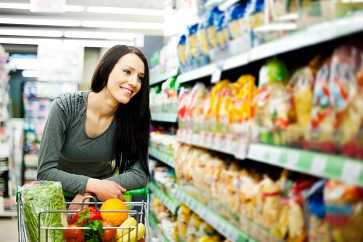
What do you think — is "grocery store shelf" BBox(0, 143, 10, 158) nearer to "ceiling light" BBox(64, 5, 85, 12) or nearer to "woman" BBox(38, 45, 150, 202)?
"ceiling light" BBox(64, 5, 85, 12)

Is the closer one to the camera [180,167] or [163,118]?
[180,167]

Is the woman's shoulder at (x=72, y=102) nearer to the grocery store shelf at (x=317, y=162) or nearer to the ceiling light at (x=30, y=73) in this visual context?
the grocery store shelf at (x=317, y=162)

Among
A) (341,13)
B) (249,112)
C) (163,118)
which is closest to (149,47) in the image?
(163,118)

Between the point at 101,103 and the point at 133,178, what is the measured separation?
0.45 metres

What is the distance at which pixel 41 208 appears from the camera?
1.99 m

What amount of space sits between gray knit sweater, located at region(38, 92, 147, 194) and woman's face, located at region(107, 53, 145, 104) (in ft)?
0.76

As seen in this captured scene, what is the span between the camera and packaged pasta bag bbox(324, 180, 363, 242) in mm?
1249

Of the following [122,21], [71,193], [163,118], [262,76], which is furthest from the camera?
[122,21]

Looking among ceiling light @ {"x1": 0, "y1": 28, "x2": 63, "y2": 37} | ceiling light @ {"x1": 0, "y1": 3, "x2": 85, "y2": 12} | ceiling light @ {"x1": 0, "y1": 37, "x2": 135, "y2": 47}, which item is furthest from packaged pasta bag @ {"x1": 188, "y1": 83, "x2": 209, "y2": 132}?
ceiling light @ {"x1": 0, "y1": 28, "x2": 63, "y2": 37}

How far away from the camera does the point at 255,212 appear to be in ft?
6.68

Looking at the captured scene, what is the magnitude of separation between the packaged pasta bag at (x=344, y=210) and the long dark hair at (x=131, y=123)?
1.71 m

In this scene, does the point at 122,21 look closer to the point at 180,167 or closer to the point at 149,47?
the point at 149,47

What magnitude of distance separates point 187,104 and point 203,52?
47 centimetres

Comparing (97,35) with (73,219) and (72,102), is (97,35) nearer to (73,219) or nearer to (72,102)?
(72,102)
